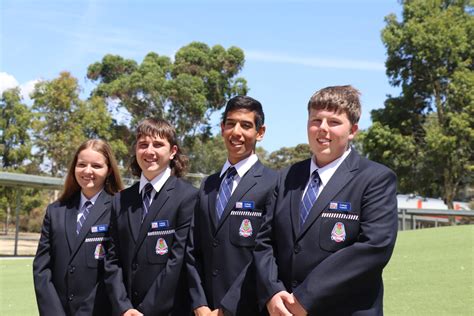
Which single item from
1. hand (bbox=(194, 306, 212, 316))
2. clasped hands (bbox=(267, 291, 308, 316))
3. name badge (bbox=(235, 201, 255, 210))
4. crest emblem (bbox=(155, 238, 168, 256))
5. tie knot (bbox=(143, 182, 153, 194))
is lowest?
hand (bbox=(194, 306, 212, 316))

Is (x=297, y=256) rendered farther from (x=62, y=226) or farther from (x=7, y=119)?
(x=7, y=119)

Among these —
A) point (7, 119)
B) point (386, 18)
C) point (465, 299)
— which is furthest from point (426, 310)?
point (7, 119)

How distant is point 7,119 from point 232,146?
28132 mm

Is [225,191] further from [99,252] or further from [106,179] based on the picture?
[106,179]

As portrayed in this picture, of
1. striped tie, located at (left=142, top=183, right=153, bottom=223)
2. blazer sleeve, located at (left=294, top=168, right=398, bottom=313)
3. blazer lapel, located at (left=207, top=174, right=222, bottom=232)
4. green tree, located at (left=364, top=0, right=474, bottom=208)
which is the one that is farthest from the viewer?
green tree, located at (left=364, top=0, right=474, bottom=208)

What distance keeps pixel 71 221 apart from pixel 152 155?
2.55 feet

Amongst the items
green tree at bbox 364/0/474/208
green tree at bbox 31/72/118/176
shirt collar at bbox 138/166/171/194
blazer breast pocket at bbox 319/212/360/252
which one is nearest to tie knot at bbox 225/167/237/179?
shirt collar at bbox 138/166/171/194

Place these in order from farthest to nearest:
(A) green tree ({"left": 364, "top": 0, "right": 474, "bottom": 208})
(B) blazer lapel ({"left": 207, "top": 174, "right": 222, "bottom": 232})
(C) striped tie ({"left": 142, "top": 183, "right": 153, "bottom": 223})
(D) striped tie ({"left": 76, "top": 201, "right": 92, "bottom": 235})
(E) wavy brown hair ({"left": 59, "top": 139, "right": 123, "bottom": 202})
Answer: (A) green tree ({"left": 364, "top": 0, "right": 474, "bottom": 208}) < (E) wavy brown hair ({"left": 59, "top": 139, "right": 123, "bottom": 202}) < (D) striped tie ({"left": 76, "top": 201, "right": 92, "bottom": 235}) < (C) striped tie ({"left": 142, "top": 183, "right": 153, "bottom": 223}) < (B) blazer lapel ({"left": 207, "top": 174, "right": 222, "bottom": 232})

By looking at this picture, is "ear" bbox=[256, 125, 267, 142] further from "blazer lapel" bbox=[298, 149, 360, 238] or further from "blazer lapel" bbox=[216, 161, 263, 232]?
"blazer lapel" bbox=[298, 149, 360, 238]

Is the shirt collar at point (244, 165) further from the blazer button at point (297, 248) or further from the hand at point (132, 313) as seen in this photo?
the hand at point (132, 313)

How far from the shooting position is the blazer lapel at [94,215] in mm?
3992

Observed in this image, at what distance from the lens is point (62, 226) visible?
4.10m

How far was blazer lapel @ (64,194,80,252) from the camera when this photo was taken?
4.03 metres

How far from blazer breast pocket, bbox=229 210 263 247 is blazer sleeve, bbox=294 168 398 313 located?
0.65 m
